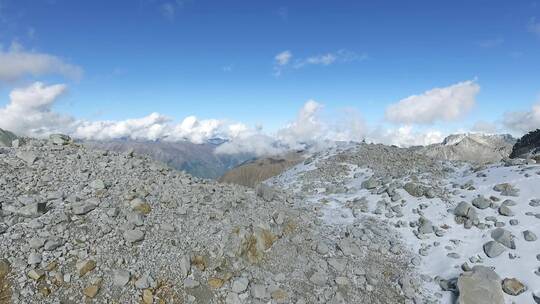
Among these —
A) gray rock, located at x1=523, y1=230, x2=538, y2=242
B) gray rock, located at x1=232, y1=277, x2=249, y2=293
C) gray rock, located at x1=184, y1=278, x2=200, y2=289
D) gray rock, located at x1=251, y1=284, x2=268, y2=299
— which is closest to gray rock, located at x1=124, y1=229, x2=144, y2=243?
gray rock, located at x1=184, y1=278, x2=200, y2=289

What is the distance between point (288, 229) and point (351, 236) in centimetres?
395

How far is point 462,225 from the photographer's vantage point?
24797 millimetres

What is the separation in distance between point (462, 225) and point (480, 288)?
6880mm

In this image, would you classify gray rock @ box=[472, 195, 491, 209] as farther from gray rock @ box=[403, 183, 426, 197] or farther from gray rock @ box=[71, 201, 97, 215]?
gray rock @ box=[71, 201, 97, 215]

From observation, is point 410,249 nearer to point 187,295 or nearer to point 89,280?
point 187,295

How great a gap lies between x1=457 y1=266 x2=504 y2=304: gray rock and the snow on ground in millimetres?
739

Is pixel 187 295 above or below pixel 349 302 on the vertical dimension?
above

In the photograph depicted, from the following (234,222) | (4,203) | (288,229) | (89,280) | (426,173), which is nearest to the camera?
(89,280)

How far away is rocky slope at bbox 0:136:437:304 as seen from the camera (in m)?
16.6

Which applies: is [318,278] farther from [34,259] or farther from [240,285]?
[34,259]

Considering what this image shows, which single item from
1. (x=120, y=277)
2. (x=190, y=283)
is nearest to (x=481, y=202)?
(x=190, y=283)

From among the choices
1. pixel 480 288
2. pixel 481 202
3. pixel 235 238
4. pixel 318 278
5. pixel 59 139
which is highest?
pixel 59 139

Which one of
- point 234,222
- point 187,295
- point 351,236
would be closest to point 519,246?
point 351,236

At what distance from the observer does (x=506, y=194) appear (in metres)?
26.3
